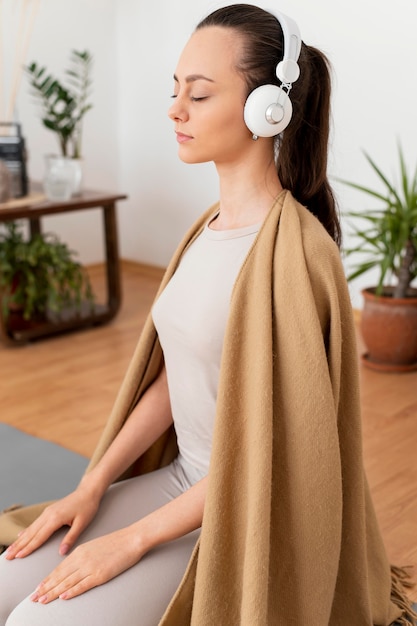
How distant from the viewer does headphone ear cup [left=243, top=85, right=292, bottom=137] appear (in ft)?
3.81

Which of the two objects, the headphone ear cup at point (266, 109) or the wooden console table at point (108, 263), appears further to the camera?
the wooden console table at point (108, 263)

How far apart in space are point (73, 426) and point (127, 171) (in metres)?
2.37

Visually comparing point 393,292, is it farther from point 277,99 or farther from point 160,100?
point 277,99

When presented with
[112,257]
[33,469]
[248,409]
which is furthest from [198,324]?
[112,257]

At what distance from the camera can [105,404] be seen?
9.06 feet

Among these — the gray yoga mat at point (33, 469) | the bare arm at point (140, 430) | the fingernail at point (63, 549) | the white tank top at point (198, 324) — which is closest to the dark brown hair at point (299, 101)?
the white tank top at point (198, 324)

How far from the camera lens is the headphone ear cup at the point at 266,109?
1162 millimetres

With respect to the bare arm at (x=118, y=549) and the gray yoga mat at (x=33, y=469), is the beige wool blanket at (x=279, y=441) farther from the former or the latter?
the gray yoga mat at (x=33, y=469)

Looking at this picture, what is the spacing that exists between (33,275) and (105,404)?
874 millimetres

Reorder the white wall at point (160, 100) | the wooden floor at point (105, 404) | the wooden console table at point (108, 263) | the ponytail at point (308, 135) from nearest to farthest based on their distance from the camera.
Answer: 1. the ponytail at point (308, 135)
2. the wooden floor at point (105, 404)
3. the wooden console table at point (108, 263)
4. the white wall at point (160, 100)

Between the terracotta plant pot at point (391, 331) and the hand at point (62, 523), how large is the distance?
1910 millimetres

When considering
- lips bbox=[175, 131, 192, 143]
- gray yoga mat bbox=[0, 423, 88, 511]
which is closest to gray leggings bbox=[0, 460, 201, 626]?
lips bbox=[175, 131, 192, 143]

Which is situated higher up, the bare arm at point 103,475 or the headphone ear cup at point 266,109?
the headphone ear cup at point 266,109

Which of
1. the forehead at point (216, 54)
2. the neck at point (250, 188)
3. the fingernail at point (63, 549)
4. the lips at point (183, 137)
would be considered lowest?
the fingernail at point (63, 549)
